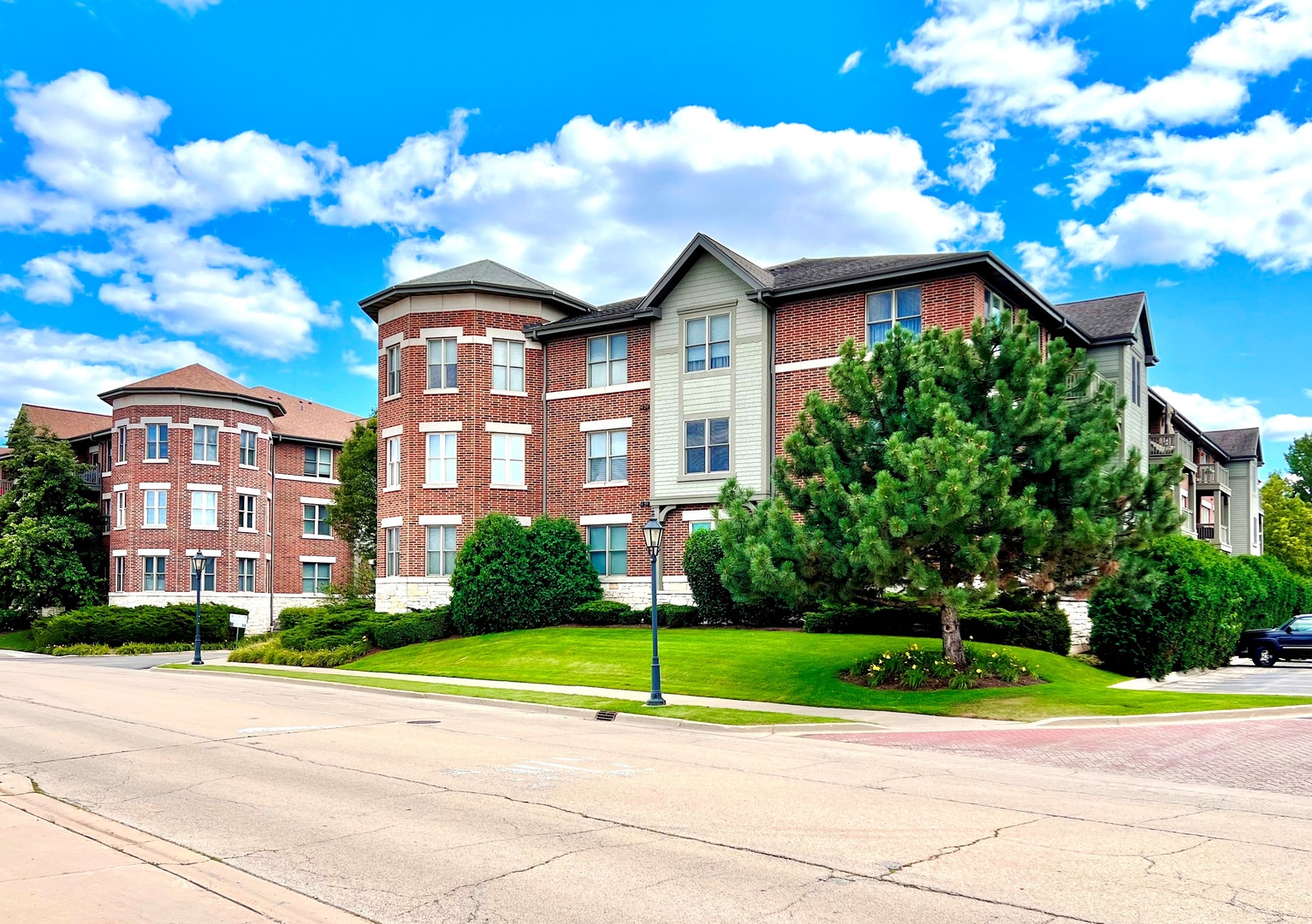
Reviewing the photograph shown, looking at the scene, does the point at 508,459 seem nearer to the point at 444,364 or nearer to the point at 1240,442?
the point at 444,364

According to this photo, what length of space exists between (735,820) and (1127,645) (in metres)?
20.1

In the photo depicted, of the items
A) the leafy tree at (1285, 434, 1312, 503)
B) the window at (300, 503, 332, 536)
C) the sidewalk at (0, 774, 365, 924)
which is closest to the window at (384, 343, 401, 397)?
the window at (300, 503, 332, 536)

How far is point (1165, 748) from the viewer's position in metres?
15.3

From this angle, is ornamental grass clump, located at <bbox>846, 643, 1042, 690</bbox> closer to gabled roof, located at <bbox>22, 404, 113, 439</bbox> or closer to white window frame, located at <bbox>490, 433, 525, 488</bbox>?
white window frame, located at <bbox>490, 433, 525, 488</bbox>

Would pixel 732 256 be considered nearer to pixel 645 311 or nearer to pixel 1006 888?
pixel 645 311

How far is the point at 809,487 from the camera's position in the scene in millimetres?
21656

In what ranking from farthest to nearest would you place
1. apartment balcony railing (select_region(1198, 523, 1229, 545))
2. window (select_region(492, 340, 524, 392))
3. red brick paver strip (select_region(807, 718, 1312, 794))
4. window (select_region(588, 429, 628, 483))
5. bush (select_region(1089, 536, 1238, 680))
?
apartment balcony railing (select_region(1198, 523, 1229, 545)), window (select_region(492, 340, 524, 392)), window (select_region(588, 429, 628, 483)), bush (select_region(1089, 536, 1238, 680)), red brick paver strip (select_region(807, 718, 1312, 794))

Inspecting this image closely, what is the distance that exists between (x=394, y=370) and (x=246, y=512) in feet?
69.9

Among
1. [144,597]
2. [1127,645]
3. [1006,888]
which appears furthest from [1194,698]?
[144,597]

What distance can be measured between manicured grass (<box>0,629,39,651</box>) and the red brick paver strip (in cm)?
4642

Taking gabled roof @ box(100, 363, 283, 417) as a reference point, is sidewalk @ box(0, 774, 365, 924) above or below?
below

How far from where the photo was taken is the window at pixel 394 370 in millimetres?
40062

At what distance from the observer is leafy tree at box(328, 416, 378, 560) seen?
2042 inches

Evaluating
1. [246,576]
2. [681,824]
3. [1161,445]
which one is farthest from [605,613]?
[246,576]
